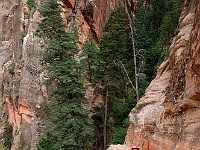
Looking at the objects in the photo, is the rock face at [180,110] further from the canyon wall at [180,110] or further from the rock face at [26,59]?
the rock face at [26,59]

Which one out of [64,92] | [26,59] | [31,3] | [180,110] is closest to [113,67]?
[64,92]

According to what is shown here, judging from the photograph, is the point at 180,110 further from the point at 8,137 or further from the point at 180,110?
the point at 8,137

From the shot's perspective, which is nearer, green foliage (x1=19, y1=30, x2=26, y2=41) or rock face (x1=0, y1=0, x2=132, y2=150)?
rock face (x1=0, y1=0, x2=132, y2=150)

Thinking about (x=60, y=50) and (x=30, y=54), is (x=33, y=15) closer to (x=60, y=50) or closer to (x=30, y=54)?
(x=30, y=54)

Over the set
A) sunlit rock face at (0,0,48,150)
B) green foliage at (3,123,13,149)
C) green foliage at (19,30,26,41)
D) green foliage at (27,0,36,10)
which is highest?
green foliage at (27,0,36,10)

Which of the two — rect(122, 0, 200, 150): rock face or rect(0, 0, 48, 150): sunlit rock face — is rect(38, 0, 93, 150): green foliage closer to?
rect(0, 0, 48, 150): sunlit rock face

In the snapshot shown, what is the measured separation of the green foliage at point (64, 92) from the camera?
2061 centimetres

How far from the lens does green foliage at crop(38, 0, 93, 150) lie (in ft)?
67.6

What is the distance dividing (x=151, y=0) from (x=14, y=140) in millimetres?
17116

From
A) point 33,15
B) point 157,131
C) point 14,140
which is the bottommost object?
point 14,140

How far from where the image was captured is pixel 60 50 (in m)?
22.1

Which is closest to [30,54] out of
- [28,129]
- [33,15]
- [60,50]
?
[33,15]

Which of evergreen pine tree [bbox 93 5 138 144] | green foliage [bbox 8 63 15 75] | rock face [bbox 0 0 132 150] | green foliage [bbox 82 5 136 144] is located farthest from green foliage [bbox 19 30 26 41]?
evergreen pine tree [bbox 93 5 138 144]

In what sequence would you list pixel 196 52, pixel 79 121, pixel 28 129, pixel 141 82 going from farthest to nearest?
pixel 28 129 < pixel 141 82 < pixel 79 121 < pixel 196 52
